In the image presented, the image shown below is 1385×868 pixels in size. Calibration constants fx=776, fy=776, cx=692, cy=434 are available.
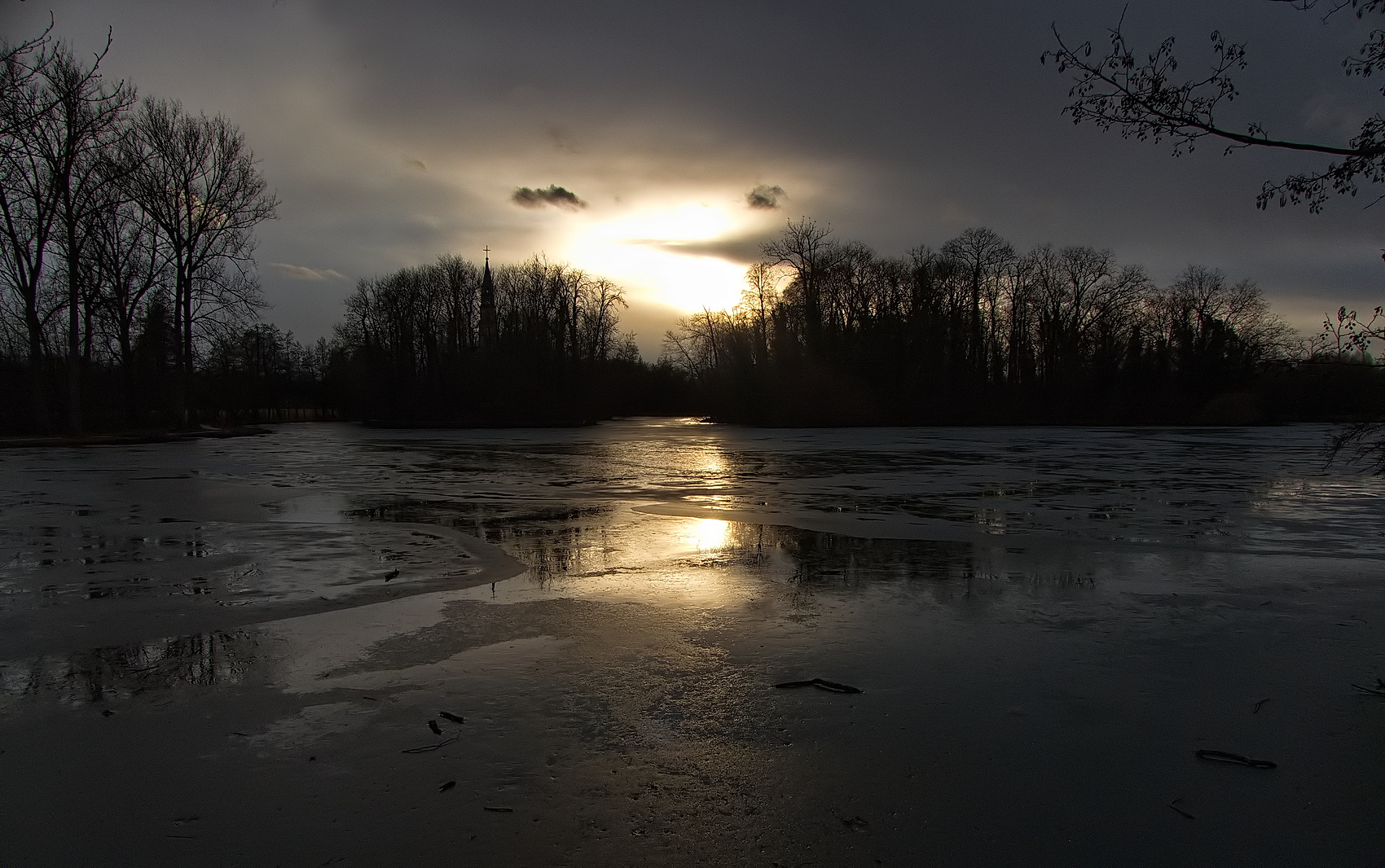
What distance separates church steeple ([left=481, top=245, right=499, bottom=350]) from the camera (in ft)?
205

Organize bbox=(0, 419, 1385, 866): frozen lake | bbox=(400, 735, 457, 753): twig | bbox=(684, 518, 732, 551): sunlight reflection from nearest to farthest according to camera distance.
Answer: bbox=(0, 419, 1385, 866): frozen lake, bbox=(400, 735, 457, 753): twig, bbox=(684, 518, 732, 551): sunlight reflection

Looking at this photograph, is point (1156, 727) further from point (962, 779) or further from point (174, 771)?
point (174, 771)

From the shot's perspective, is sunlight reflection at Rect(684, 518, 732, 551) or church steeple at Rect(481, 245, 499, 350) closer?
sunlight reflection at Rect(684, 518, 732, 551)

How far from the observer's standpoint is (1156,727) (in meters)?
3.43

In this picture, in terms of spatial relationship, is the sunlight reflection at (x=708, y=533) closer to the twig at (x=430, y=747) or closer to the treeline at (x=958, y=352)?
the twig at (x=430, y=747)

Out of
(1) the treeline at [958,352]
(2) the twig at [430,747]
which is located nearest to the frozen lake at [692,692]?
(2) the twig at [430,747]

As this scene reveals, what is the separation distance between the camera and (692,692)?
3824 millimetres

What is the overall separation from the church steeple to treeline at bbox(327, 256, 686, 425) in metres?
0.10

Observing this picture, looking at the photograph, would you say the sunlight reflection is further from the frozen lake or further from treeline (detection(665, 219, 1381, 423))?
treeline (detection(665, 219, 1381, 423))

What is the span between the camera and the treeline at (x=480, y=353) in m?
53.7

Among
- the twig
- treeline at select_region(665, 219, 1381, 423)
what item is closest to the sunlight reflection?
the twig

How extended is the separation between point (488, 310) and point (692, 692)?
2586 inches

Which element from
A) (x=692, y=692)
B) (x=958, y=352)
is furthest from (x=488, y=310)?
(x=692, y=692)

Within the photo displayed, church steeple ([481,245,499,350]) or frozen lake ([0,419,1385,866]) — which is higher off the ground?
church steeple ([481,245,499,350])
